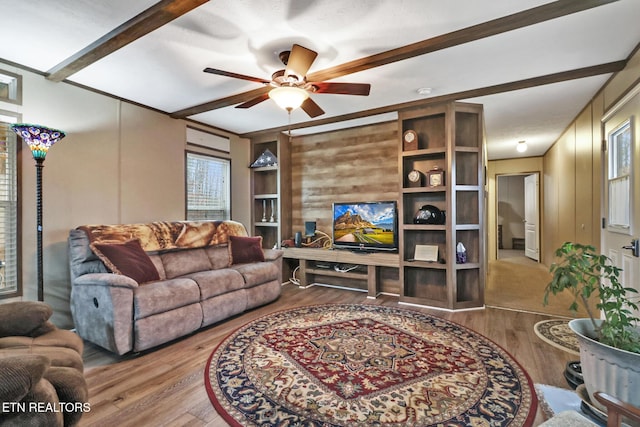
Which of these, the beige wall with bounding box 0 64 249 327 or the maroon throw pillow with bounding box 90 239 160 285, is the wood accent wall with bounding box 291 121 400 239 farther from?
the maroon throw pillow with bounding box 90 239 160 285

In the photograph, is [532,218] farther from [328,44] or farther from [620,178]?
[328,44]

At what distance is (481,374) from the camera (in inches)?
83.5

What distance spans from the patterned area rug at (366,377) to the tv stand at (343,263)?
1.05 meters

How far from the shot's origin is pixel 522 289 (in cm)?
450

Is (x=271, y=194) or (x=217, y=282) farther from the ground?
(x=271, y=194)

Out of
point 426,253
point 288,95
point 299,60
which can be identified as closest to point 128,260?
point 288,95

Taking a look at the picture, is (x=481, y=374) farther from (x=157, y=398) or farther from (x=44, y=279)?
(x=44, y=279)

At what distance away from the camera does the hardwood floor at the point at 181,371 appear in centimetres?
175

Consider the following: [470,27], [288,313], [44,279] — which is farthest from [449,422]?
[44,279]

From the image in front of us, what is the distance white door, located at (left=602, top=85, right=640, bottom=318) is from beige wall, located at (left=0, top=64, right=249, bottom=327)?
4.84m

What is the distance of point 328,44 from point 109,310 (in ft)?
9.07

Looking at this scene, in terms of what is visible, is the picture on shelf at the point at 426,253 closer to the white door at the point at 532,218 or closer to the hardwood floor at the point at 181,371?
the hardwood floor at the point at 181,371

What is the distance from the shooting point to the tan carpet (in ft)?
12.0

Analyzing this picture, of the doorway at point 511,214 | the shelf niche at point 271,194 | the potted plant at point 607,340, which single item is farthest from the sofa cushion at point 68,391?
the doorway at point 511,214
